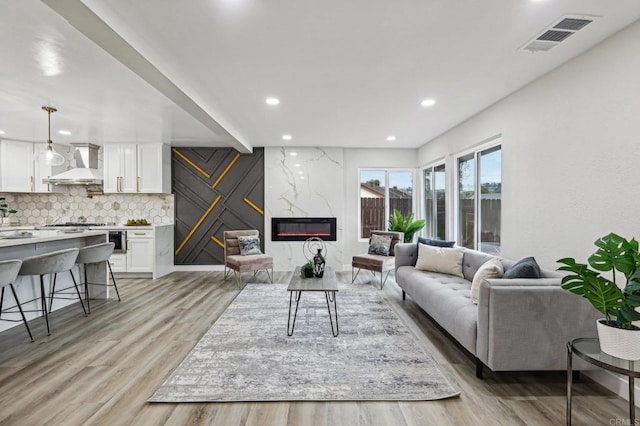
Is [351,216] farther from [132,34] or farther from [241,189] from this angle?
[132,34]

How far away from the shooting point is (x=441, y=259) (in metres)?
3.97

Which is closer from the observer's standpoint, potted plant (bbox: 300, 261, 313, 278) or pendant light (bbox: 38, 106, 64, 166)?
potted plant (bbox: 300, 261, 313, 278)

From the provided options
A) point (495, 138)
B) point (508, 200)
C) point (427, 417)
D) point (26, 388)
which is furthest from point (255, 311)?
point (495, 138)

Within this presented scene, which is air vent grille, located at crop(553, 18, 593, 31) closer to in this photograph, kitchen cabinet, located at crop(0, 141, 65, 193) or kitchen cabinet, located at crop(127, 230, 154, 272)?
kitchen cabinet, located at crop(127, 230, 154, 272)

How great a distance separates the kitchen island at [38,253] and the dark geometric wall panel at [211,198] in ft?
6.37

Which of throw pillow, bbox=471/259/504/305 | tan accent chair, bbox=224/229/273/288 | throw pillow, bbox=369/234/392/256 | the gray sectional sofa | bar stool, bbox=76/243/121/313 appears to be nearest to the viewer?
the gray sectional sofa

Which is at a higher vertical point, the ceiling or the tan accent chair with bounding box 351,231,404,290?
the ceiling

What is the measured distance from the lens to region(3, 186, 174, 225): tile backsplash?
20.9 ft

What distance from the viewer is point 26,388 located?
224cm

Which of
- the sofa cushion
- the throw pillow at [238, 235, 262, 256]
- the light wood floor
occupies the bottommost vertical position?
the light wood floor

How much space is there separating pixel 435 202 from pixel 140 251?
5.43 meters

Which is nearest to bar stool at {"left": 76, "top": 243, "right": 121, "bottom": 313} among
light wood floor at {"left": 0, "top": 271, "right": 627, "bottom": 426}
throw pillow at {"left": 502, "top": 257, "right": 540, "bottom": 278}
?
light wood floor at {"left": 0, "top": 271, "right": 627, "bottom": 426}

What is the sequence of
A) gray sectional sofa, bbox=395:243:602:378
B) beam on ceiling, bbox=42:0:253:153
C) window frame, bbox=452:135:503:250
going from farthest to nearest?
window frame, bbox=452:135:503:250 < gray sectional sofa, bbox=395:243:602:378 < beam on ceiling, bbox=42:0:253:153

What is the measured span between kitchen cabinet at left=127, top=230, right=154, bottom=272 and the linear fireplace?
2262 mm
